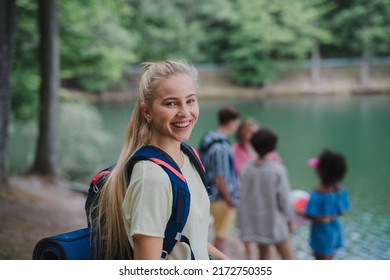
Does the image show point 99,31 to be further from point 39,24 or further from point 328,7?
A: point 328,7

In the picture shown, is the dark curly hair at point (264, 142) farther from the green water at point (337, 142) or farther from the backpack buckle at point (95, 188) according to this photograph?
the backpack buckle at point (95, 188)

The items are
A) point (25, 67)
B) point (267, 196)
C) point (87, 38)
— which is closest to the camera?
point (267, 196)

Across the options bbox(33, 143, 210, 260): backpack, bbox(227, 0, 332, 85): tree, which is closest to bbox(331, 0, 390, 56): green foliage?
bbox(227, 0, 332, 85): tree

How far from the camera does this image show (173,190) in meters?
1.03

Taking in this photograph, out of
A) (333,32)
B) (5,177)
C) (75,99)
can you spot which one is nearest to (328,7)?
(333,32)

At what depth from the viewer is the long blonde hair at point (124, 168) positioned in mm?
1102

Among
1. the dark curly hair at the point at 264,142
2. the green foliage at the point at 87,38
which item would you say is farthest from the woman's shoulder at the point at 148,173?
the green foliage at the point at 87,38

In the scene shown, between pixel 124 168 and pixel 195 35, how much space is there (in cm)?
636

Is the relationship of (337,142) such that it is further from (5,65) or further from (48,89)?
(5,65)

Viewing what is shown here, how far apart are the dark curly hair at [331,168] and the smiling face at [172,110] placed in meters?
1.54

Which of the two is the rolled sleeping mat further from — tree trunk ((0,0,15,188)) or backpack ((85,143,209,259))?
tree trunk ((0,0,15,188))

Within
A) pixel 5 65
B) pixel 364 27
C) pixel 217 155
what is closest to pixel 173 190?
pixel 217 155

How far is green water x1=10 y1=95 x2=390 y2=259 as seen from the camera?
3.93 metres
